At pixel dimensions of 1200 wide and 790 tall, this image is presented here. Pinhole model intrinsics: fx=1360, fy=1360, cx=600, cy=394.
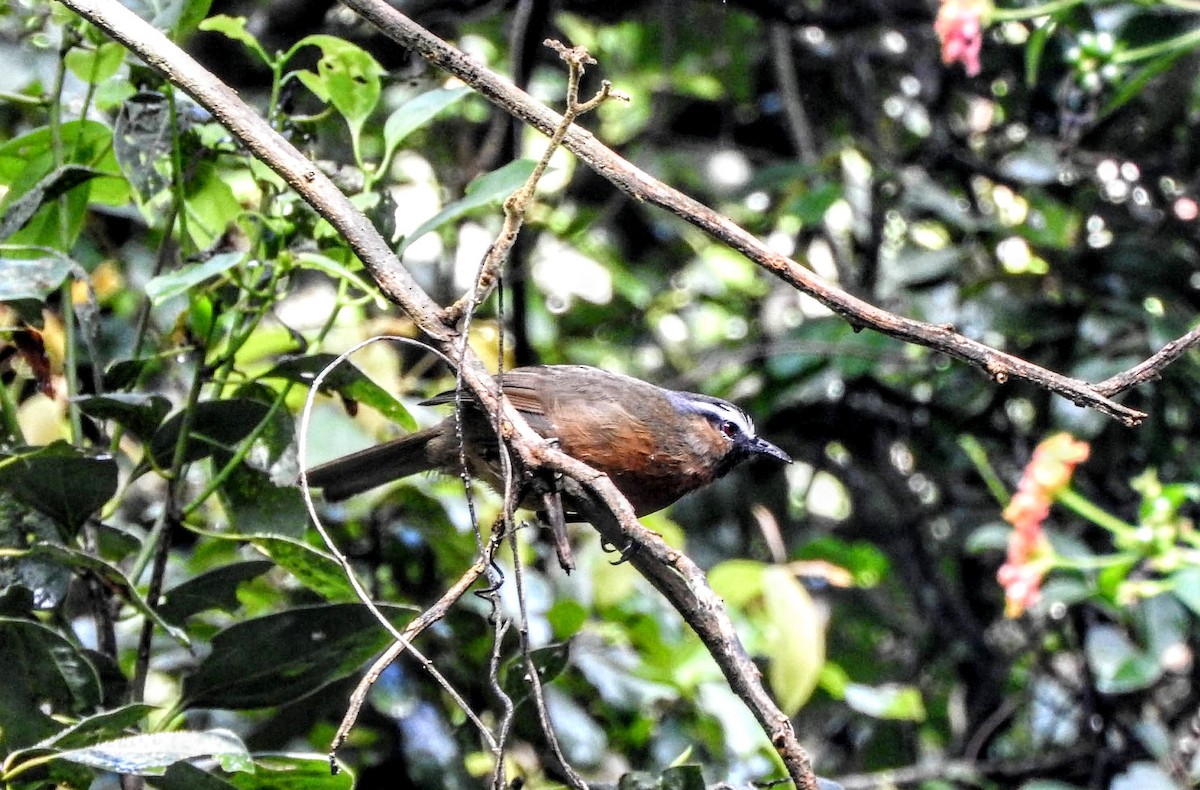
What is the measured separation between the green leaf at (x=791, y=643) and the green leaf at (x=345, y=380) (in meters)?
1.49

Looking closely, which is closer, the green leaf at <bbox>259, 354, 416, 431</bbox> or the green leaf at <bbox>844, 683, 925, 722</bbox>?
the green leaf at <bbox>259, 354, 416, 431</bbox>

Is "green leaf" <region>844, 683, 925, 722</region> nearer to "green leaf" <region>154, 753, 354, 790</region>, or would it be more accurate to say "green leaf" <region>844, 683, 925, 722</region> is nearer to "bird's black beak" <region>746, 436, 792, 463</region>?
"bird's black beak" <region>746, 436, 792, 463</region>

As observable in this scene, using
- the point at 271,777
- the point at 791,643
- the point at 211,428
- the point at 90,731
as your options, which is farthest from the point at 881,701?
the point at 90,731

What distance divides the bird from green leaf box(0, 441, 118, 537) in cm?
95

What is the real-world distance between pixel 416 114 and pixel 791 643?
191 cm

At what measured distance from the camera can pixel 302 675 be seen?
8.80 ft

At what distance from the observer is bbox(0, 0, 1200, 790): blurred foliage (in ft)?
8.63

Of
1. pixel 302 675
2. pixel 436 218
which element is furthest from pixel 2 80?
pixel 302 675

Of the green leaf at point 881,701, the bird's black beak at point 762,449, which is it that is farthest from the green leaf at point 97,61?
the green leaf at point 881,701

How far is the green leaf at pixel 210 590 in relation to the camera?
8.68 ft

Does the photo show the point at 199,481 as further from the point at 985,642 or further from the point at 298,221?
the point at 985,642

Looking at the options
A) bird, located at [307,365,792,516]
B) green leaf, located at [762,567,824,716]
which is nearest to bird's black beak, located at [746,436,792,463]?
bird, located at [307,365,792,516]

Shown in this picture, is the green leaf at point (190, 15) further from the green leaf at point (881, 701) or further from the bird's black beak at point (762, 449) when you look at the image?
the green leaf at point (881, 701)

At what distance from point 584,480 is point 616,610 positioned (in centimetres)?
217
